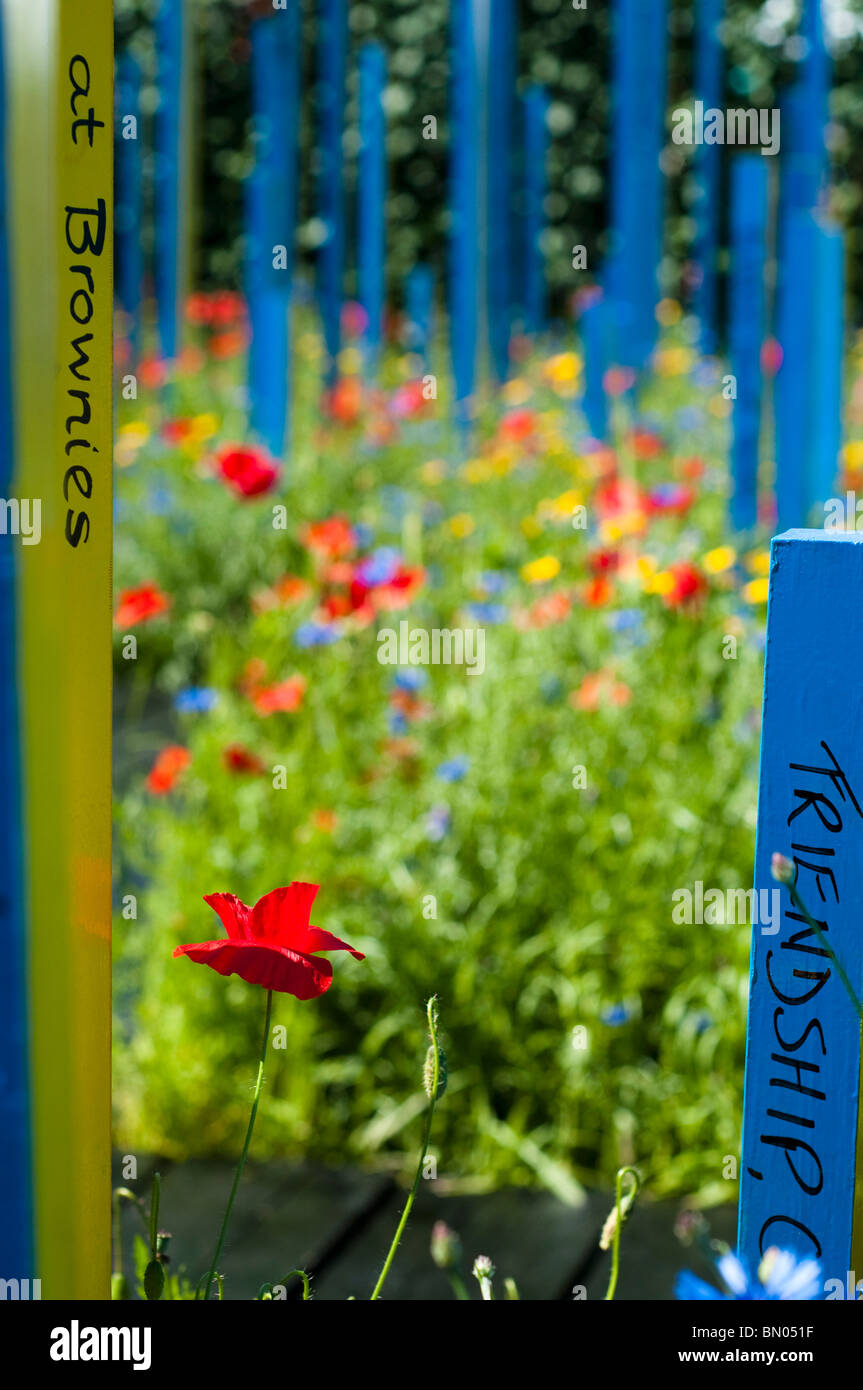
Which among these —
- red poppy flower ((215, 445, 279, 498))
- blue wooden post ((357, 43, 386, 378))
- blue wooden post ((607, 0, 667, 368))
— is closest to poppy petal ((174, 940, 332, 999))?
red poppy flower ((215, 445, 279, 498))

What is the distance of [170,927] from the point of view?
1903 mm

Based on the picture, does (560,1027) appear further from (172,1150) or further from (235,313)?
(235,313)

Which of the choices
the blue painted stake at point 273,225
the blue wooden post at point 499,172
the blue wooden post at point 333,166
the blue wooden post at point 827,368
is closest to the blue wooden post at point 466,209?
the blue wooden post at point 499,172

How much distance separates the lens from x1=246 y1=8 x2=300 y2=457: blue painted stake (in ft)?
14.2

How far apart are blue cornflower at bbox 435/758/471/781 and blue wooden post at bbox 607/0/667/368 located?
306cm

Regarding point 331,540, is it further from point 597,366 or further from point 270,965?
point 270,965

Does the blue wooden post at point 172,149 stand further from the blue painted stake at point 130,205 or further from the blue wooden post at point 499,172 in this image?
the blue wooden post at point 499,172

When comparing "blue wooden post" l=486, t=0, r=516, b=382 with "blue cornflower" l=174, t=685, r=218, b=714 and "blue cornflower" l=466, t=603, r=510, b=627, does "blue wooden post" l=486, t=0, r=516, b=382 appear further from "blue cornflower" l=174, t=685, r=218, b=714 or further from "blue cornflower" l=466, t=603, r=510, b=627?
"blue cornflower" l=174, t=685, r=218, b=714

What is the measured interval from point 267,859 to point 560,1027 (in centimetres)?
43

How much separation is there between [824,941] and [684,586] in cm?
153

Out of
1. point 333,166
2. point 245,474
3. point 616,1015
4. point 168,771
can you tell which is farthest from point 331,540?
point 333,166

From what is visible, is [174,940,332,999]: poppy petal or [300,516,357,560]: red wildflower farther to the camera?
[300,516,357,560]: red wildflower

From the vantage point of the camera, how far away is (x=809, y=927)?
64 centimetres
